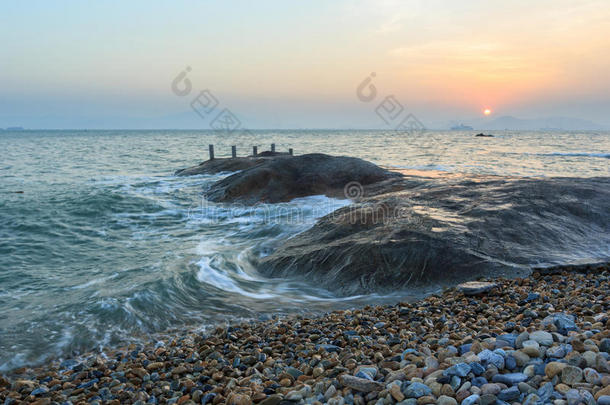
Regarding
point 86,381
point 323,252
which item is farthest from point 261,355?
point 323,252

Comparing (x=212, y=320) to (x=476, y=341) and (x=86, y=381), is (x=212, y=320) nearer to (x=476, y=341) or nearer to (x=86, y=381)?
(x=86, y=381)

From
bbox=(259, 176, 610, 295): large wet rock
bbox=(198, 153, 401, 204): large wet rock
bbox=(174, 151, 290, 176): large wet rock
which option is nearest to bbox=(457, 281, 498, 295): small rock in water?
bbox=(259, 176, 610, 295): large wet rock

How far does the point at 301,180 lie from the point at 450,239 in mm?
11332

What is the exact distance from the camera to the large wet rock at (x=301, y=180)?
722 inches

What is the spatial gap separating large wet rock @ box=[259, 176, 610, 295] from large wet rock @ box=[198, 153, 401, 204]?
635 cm

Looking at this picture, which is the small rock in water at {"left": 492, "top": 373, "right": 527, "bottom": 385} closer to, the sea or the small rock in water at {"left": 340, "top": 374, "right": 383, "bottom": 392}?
the small rock in water at {"left": 340, "top": 374, "right": 383, "bottom": 392}

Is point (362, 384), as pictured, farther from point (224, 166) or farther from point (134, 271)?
point (224, 166)

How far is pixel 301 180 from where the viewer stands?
19.2 metres

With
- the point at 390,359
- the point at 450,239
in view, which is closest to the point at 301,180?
the point at 450,239

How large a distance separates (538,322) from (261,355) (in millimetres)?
3252

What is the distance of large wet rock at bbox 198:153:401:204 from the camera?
18344mm

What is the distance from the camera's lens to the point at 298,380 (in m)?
4.07

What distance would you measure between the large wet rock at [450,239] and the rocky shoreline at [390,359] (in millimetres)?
1003

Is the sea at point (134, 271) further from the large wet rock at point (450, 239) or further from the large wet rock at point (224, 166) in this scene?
the large wet rock at point (224, 166)
